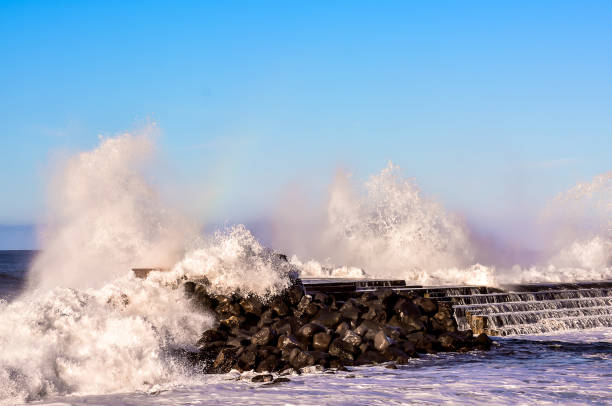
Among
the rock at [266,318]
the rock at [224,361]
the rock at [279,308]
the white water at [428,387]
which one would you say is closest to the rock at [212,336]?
the rock at [266,318]

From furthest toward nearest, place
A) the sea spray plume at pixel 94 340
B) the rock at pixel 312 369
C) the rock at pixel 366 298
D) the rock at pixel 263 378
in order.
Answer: the rock at pixel 366 298 < the rock at pixel 312 369 < the rock at pixel 263 378 < the sea spray plume at pixel 94 340

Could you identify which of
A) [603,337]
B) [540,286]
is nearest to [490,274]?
[540,286]

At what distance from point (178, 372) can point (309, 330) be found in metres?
2.58

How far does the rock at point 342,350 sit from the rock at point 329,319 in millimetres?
1004

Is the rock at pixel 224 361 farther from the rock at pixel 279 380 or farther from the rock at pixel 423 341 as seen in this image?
the rock at pixel 423 341

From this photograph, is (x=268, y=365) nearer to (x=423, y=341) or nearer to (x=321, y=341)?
(x=321, y=341)

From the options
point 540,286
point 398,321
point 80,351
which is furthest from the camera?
point 540,286

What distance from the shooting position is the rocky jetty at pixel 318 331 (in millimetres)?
10242

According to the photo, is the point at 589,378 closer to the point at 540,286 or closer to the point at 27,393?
the point at 27,393

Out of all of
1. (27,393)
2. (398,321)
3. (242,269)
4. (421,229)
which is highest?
(421,229)

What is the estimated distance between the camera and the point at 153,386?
29.9ft

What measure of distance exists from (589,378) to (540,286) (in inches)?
403

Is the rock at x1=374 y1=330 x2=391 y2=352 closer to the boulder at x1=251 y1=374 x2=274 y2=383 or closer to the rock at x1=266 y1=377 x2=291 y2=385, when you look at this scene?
the rock at x1=266 y1=377 x2=291 y2=385

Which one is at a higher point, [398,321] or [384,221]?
[384,221]
